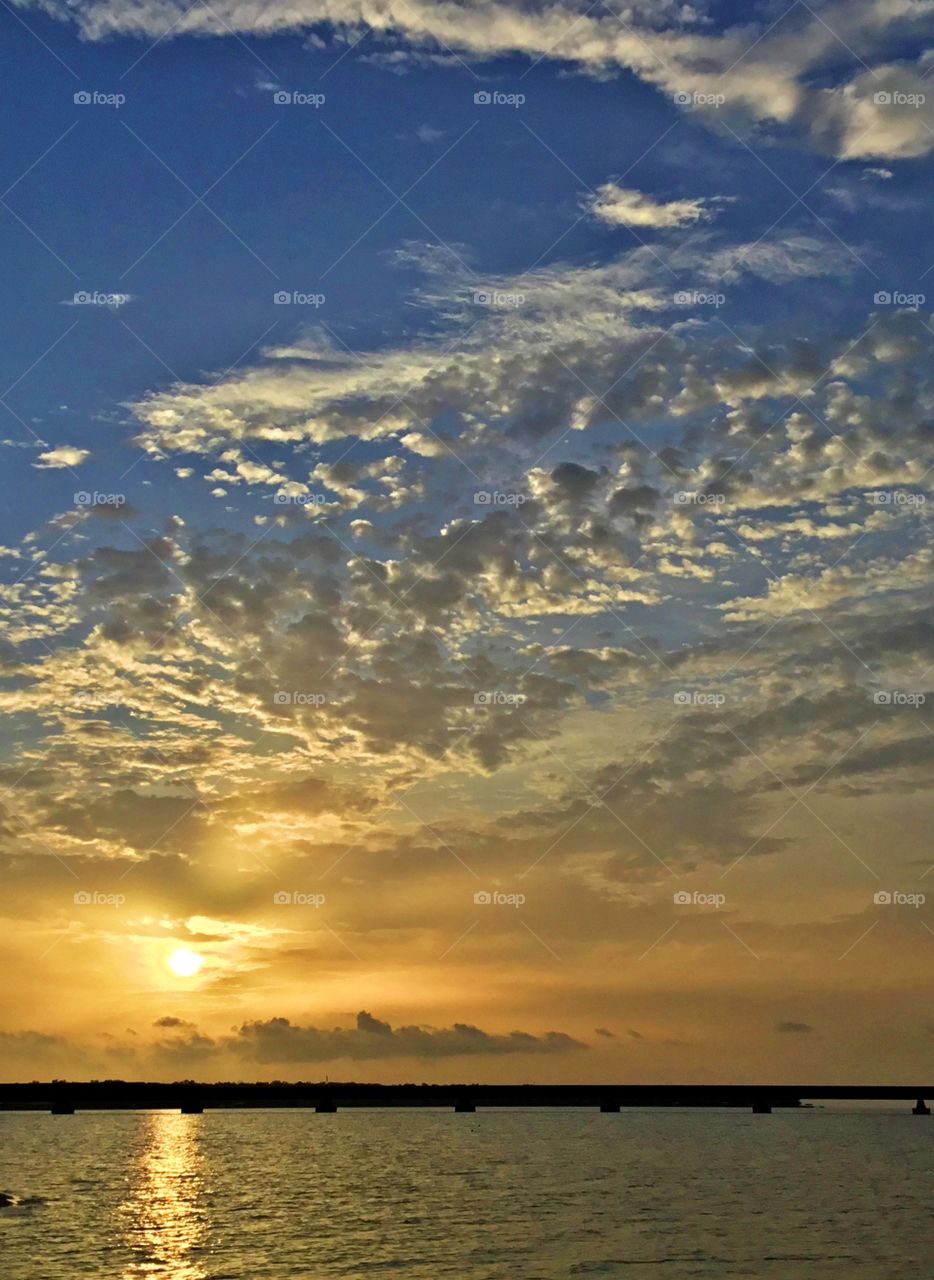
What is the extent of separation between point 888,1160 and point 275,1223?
87664 millimetres

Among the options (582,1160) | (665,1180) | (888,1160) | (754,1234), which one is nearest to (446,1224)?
(754,1234)

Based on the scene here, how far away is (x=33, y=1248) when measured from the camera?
65.9m

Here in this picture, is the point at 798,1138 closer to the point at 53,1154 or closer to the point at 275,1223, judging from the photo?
the point at 53,1154

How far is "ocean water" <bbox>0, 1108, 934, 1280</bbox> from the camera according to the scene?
2335 inches

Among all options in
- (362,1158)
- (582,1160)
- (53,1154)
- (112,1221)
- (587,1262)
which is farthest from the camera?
(53,1154)

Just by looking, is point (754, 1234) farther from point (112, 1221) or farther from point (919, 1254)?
point (112, 1221)

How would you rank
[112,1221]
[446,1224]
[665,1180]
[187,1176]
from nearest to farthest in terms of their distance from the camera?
[446,1224] → [112,1221] → [665,1180] → [187,1176]

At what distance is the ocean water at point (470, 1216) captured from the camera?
5931cm

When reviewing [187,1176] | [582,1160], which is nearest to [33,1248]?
[187,1176]

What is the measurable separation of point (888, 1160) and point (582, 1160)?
113 feet

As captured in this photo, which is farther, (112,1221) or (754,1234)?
(112,1221)

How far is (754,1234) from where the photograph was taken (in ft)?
228

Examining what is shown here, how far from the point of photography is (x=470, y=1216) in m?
78.5

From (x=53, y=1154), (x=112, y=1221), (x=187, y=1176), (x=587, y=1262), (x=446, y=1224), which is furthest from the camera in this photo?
(x=53, y=1154)
